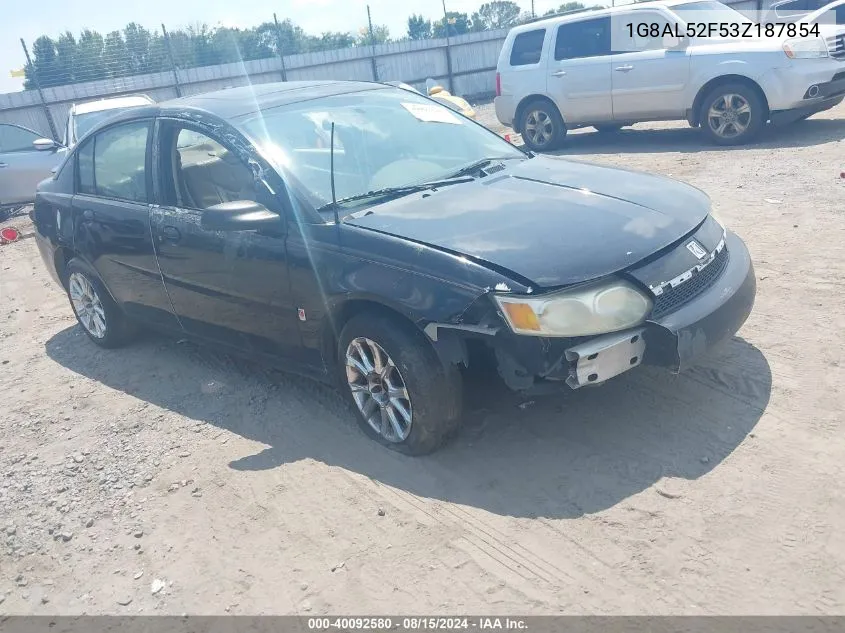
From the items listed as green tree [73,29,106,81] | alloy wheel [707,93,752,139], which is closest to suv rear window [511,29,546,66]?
alloy wheel [707,93,752,139]

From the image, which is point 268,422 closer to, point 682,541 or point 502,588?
point 502,588

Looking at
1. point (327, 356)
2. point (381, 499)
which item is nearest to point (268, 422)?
point (327, 356)

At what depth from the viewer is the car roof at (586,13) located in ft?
34.1

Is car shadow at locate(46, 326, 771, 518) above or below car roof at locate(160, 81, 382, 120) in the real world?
below

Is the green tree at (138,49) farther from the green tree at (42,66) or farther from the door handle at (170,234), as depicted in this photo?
the door handle at (170,234)

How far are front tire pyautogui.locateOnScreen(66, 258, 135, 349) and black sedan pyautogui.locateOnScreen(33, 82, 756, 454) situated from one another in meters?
0.29

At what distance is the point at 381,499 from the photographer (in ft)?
11.1

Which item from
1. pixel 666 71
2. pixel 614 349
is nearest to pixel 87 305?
pixel 614 349

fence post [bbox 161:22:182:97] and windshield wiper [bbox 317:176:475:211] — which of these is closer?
windshield wiper [bbox 317:176:475:211]

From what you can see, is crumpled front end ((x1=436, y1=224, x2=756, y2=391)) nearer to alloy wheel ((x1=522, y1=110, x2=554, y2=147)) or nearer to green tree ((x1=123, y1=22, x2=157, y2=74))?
alloy wheel ((x1=522, y1=110, x2=554, y2=147))

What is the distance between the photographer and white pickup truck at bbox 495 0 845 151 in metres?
9.29

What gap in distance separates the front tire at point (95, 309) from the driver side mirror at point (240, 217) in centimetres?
204

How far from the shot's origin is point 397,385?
140 inches

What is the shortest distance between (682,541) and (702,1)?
31.4 feet
